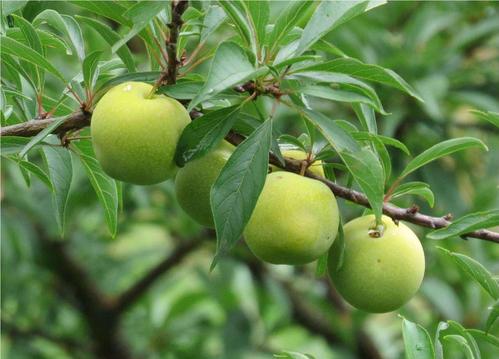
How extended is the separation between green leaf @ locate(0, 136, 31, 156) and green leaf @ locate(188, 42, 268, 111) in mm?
196

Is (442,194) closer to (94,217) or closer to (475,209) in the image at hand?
(475,209)

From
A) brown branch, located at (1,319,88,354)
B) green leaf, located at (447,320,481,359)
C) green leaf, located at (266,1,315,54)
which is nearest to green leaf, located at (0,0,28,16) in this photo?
green leaf, located at (266,1,315,54)

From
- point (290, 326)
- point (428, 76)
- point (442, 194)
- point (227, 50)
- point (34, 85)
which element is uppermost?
point (227, 50)

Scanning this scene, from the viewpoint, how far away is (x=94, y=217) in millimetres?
2178

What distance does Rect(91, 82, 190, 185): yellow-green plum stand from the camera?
2.09 ft

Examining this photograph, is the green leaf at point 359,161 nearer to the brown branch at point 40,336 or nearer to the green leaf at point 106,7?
the green leaf at point 106,7

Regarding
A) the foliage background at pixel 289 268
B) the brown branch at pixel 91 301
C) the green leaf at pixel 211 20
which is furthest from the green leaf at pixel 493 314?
the brown branch at pixel 91 301

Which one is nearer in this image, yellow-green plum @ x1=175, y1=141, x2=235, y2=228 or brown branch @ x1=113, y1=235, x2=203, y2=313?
yellow-green plum @ x1=175, y1=141, x2=235, y2=228

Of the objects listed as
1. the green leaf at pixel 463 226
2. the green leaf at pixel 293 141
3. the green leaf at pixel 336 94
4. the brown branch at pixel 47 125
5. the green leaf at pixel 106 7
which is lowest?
the green leaf at pixel 463 226

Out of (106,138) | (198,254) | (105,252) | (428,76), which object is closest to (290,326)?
(198,254)

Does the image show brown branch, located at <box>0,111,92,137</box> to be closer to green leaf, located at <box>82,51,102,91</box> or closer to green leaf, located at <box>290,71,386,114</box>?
green leaf, located at <box>82,51,102,91</box>

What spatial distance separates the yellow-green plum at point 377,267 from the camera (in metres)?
0.72

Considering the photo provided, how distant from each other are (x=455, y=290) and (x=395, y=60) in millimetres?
576

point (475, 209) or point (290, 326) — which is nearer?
point (475, 209)
